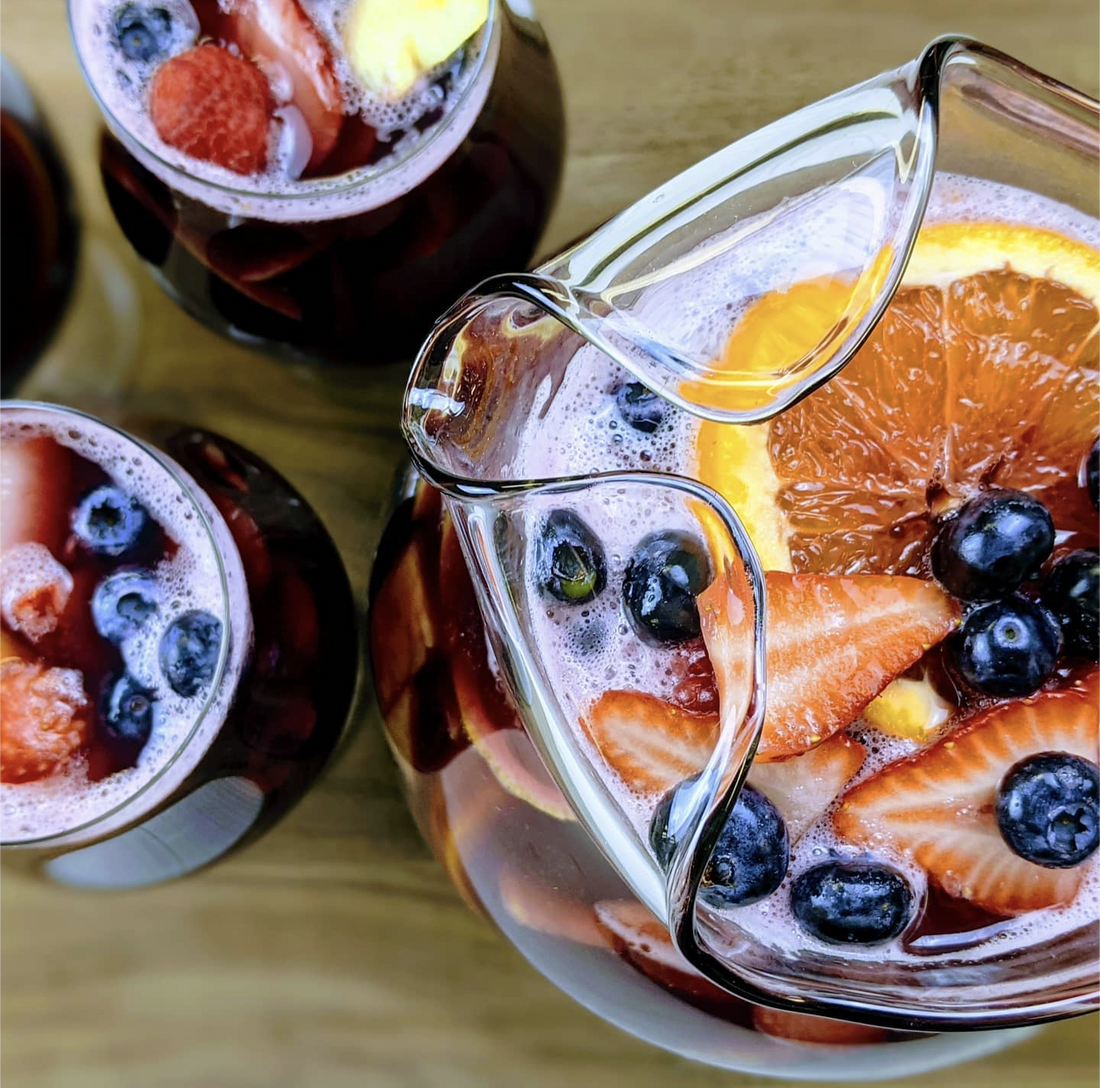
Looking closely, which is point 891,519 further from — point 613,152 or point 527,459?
point 613,152

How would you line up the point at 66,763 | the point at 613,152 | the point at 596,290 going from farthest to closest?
the point at 613,152 < the point at 66,763 < the point at 596,290

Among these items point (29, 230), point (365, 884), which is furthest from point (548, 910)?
point (29, 230)

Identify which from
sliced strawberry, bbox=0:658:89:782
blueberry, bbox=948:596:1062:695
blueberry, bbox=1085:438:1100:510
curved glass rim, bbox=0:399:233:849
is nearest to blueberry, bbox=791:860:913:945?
blueberry, bbox=948:596:1062:695

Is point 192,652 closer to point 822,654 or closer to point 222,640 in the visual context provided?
point 222,640

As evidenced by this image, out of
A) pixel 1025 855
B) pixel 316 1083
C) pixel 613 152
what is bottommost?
pixel 316 1083

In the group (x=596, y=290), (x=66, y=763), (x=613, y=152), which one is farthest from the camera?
(x=613, y=152)

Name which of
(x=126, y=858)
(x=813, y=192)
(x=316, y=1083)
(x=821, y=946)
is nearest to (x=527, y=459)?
(x=813, y=192)

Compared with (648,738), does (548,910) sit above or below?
below
